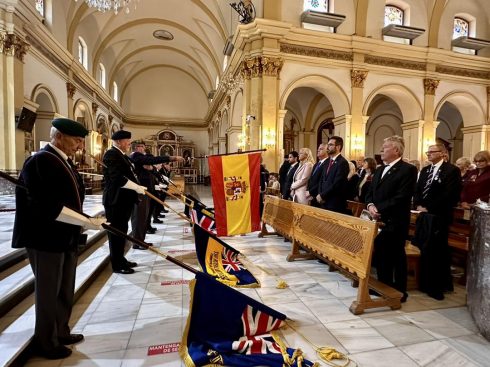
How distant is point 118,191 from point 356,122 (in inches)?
418

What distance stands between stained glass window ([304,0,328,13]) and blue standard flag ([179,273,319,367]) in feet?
40.9

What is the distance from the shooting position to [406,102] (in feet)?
43.2

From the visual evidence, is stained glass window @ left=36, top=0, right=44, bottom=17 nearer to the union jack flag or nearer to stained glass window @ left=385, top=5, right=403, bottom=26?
the union jack flag

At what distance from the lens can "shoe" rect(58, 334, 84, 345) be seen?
235 centimetres

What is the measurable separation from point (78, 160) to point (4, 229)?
10336mm

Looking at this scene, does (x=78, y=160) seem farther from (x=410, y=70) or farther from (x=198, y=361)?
(x=410, y=70)

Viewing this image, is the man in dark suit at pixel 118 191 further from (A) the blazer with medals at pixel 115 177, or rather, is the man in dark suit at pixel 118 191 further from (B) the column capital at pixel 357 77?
(B) the column capital at pixel 357 77

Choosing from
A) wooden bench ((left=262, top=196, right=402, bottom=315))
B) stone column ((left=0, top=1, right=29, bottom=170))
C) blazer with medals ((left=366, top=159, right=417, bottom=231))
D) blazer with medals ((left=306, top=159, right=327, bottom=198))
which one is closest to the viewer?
wooden bench ((left=262, top=196, right=402, bottom=315))

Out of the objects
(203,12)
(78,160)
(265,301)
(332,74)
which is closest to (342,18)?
(332,74)

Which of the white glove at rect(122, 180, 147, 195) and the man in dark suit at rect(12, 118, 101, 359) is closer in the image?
the man in dark suit at rect(12, 118, 101, 359)

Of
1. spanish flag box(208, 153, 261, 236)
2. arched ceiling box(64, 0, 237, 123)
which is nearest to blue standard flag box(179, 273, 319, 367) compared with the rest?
spanish flag box(208, 153, 261, 236)

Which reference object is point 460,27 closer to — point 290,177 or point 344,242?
point 290,177

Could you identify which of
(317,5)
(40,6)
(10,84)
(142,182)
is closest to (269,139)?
(317,5)

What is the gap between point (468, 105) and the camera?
1402cm
